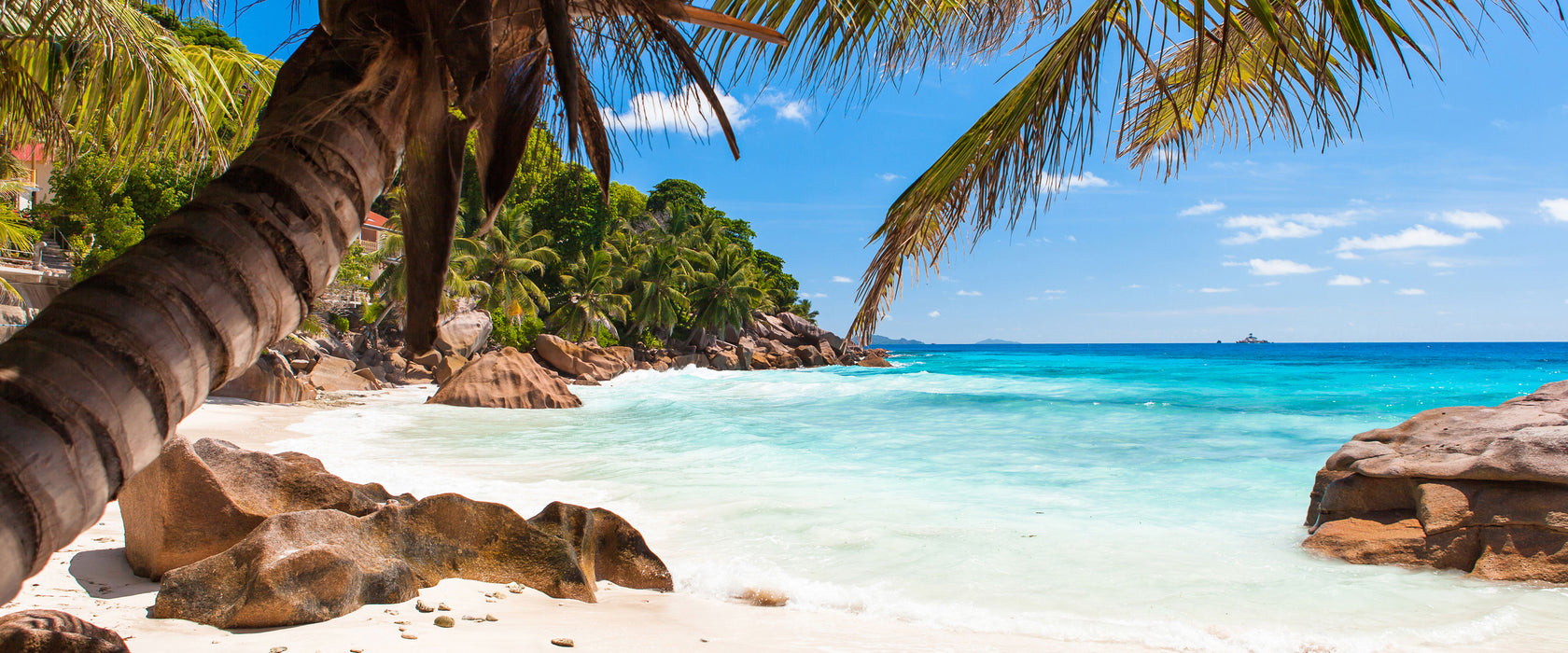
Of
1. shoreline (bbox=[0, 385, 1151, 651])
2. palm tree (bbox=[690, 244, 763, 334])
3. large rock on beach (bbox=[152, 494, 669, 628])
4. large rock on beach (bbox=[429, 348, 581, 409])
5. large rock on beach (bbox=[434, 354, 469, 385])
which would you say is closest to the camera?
shoreline (bbox=[0, 385, 1151, 651])

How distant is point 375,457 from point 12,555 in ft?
28.0

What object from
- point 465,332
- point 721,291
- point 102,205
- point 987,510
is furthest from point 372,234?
point 987,510

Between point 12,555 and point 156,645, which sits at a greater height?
point 12,555

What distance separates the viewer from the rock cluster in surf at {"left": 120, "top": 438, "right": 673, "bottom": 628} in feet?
9.53

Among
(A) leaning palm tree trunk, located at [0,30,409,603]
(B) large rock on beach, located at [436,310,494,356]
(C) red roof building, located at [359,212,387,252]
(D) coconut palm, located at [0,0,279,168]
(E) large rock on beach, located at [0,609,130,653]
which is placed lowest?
(E) large rock on beach, located at [0,609,130,653]

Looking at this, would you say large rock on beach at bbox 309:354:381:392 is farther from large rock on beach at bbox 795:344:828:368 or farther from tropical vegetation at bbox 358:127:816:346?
large rock on beach at bbox 795:344:828:368

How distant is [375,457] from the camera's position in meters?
8.67

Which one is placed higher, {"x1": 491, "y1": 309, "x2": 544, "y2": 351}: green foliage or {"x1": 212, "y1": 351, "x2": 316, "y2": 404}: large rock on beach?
{"x1": 491, "y1": 309, "x2": 544, "y2": 351}: green foliage

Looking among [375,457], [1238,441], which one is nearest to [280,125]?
[375,457]

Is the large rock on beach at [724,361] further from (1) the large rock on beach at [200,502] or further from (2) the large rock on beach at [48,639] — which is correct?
(2) the large rock on beach at [48,639]

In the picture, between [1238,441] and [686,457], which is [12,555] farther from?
[1238,441]

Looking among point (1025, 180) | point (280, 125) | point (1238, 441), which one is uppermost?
point (1025, 180)

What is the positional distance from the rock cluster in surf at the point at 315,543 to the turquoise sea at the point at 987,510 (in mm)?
809

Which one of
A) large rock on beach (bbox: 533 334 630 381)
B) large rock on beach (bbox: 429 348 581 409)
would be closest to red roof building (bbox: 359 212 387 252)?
large rock on beach (bbox: 533 334 630 381)
